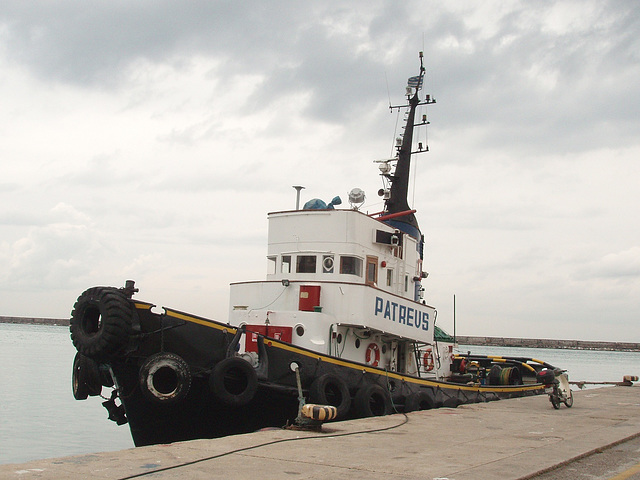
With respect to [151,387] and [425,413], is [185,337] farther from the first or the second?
[425,413]

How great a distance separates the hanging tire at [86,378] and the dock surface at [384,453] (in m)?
3.35

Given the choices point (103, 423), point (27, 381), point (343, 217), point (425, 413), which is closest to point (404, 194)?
point (343, 217)

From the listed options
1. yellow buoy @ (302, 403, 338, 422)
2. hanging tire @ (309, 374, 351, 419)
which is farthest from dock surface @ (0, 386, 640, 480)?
hanging tire @ (309, 374, 351, 419)

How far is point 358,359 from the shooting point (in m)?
13.9

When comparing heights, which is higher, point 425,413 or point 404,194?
point 404,194

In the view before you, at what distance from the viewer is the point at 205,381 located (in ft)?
34.4

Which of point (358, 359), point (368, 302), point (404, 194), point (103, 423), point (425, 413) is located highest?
point (404, 194)

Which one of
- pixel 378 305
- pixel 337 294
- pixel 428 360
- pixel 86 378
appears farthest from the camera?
pixel 428 360

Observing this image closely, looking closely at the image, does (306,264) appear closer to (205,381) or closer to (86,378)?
(205,381)

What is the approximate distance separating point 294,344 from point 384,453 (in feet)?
16.9

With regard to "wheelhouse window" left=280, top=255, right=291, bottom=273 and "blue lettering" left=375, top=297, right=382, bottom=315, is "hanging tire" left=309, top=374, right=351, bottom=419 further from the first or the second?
"wheelhouse window" left=280, top=255, right=291, bottom=273

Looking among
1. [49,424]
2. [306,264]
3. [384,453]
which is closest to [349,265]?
[306,264]

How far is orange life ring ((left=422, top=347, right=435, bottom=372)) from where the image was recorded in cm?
1675

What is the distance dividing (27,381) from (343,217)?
25159mm
